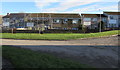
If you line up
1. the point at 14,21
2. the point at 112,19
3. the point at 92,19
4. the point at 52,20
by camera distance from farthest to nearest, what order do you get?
the point at 14,21, the point at 112,19, the point at 92,19, the point at 52,20

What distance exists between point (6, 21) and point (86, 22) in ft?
117

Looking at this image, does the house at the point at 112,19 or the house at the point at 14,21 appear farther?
the house at the point at 14,21

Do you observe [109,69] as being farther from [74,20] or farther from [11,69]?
[74,20]

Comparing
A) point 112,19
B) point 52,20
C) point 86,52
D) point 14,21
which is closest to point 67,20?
point 52,20

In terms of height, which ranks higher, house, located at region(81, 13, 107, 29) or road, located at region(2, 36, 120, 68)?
house, located at region(81, 13, 107, 29)

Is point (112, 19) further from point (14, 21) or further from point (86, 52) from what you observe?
point (86, 52)

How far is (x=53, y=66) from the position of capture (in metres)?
5.98

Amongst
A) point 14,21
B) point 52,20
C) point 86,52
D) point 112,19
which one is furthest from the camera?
point 14,21

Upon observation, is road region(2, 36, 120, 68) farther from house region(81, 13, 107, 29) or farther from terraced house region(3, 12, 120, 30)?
house region(81, 13, 107, 29)

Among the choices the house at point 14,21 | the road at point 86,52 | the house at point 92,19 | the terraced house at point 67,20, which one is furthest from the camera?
the house at point 14,21

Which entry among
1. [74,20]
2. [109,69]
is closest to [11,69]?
[109,69]

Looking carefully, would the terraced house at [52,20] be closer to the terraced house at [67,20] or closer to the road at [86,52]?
the terraced house at [67,20]

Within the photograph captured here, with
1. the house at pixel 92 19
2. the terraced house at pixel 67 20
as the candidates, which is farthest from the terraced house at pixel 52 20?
the house at pixel 92 19

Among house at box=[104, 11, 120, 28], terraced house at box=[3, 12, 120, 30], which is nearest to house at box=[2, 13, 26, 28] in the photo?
terraced house at box=[3, 12, 120, 30]
